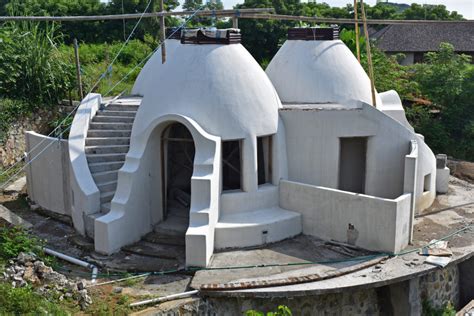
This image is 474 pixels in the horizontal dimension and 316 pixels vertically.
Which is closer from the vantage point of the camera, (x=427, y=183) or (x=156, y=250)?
(x=156, y=250)

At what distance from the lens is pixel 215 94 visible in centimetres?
1276

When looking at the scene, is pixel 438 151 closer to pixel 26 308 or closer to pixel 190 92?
pixel 190 92

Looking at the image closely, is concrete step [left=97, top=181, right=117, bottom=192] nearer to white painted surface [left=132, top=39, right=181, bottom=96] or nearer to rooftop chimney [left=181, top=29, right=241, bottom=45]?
rooftop chimney [left=181, top=29, right=241, bottom=45]

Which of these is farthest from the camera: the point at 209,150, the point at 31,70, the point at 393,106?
the point at 31,70

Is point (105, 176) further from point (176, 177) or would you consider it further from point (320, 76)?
point (320, 76)

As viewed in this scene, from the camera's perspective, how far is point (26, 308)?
939 centimetres

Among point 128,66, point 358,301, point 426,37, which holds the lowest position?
point 358,301

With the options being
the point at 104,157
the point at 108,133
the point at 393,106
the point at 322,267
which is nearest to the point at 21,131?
the point at 108,133

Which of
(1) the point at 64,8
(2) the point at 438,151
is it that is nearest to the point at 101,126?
(2) the point at 438,151

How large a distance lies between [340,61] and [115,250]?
26.3 feet

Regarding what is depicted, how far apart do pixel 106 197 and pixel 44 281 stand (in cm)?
343

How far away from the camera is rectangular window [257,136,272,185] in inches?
539

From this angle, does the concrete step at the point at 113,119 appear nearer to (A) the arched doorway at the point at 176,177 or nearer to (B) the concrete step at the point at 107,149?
(B) the concrete step at the point at 107,149

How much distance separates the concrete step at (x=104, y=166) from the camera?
1407cm
